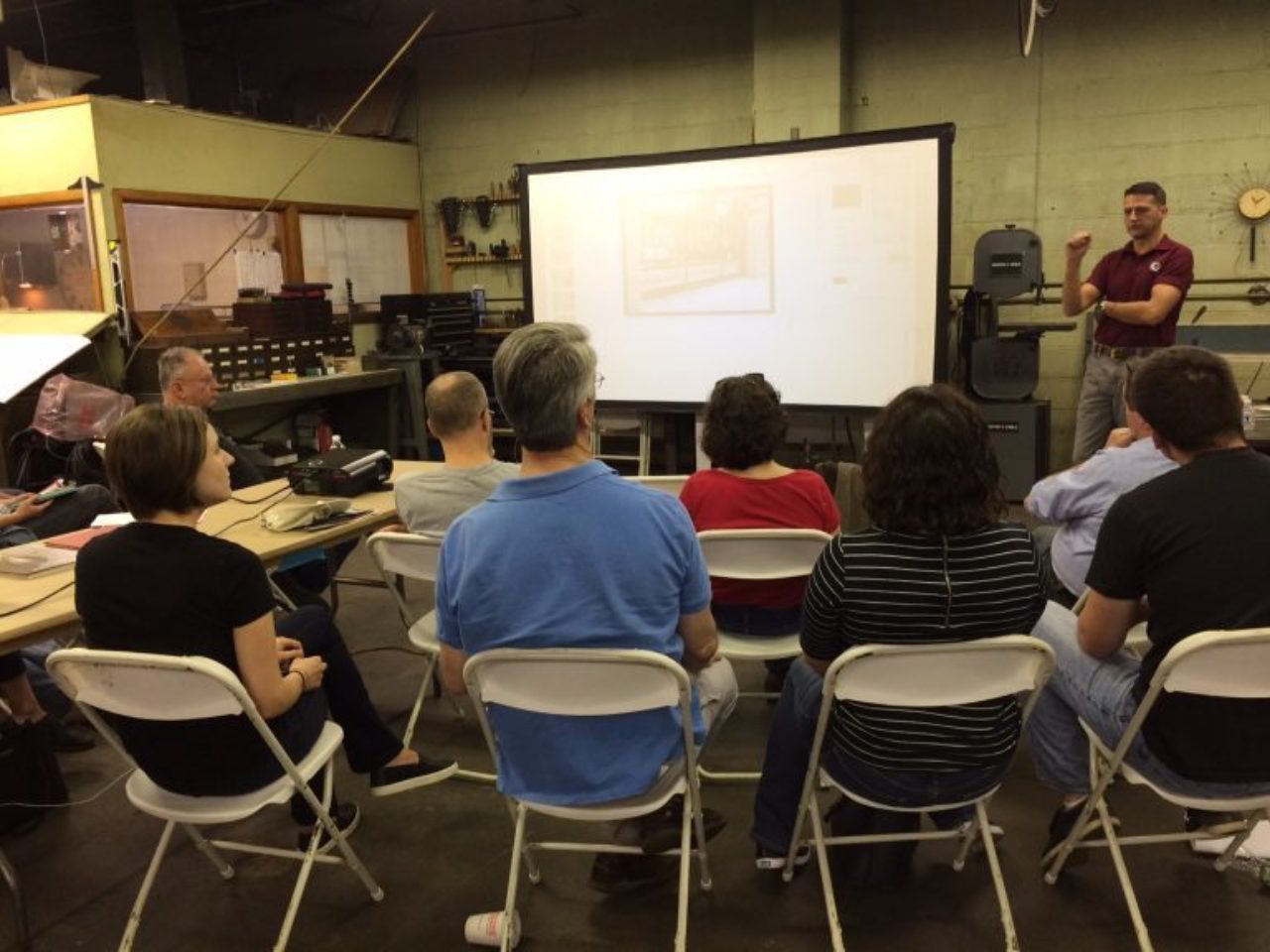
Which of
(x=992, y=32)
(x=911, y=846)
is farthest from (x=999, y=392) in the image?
(x=911, y=846)

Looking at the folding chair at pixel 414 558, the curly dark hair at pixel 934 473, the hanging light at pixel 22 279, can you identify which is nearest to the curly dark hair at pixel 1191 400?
the curly dark hair at pixel 934 473

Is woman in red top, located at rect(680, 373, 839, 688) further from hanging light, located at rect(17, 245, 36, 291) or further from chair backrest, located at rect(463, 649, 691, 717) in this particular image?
hanging light, located at rect(17, 245, 36, 291)

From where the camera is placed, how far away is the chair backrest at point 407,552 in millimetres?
2336

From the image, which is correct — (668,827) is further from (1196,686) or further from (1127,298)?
(1127,298)

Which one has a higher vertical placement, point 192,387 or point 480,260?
point 480,260

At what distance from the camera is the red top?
2420 mm

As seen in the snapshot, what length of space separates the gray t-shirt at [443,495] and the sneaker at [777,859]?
113 cm

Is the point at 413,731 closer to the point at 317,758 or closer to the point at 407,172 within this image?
the point at 317,758

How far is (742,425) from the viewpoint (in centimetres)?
241

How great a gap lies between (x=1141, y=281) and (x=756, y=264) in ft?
6.33

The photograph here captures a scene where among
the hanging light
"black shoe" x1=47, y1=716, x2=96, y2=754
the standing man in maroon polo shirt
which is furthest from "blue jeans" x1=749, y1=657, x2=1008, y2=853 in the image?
the hanging light

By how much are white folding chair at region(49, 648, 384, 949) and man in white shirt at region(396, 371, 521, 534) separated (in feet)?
2.34

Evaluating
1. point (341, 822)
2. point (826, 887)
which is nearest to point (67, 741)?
point (341, 822)

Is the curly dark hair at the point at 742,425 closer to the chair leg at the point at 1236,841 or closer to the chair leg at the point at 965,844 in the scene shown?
the chair leg at the point at 965,844
